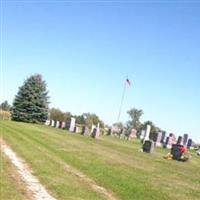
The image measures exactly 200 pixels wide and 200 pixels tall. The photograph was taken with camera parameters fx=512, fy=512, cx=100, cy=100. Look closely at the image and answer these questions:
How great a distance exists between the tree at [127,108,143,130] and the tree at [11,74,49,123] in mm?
54366

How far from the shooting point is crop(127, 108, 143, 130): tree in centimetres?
12850

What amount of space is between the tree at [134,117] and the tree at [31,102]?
54.4 m

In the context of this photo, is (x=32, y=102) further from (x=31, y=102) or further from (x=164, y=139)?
(x=164, y=139)

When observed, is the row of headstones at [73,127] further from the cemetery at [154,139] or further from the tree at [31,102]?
the tree at [31,102]

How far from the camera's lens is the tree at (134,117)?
12850cm

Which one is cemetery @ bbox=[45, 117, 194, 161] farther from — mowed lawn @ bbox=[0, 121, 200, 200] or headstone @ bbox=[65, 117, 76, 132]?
Result: mowed lawn @ bbox=[0, 121, 200, 200]

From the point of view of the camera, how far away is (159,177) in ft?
65.2

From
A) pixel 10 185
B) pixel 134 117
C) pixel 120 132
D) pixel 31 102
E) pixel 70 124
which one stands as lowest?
pixel 10 185

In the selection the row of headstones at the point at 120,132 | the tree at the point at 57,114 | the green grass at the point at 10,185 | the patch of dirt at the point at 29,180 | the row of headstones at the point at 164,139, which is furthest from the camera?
the tree at the point at 57,114

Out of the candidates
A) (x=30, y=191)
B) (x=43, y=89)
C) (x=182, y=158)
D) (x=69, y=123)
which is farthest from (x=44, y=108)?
(x=30, y=191)

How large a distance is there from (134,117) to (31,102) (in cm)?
5822

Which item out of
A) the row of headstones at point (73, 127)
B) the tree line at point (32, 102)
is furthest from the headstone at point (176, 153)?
the tree line at point (32, 102)

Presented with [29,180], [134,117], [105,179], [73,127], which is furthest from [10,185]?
[134,117]

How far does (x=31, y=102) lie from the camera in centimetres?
7425
